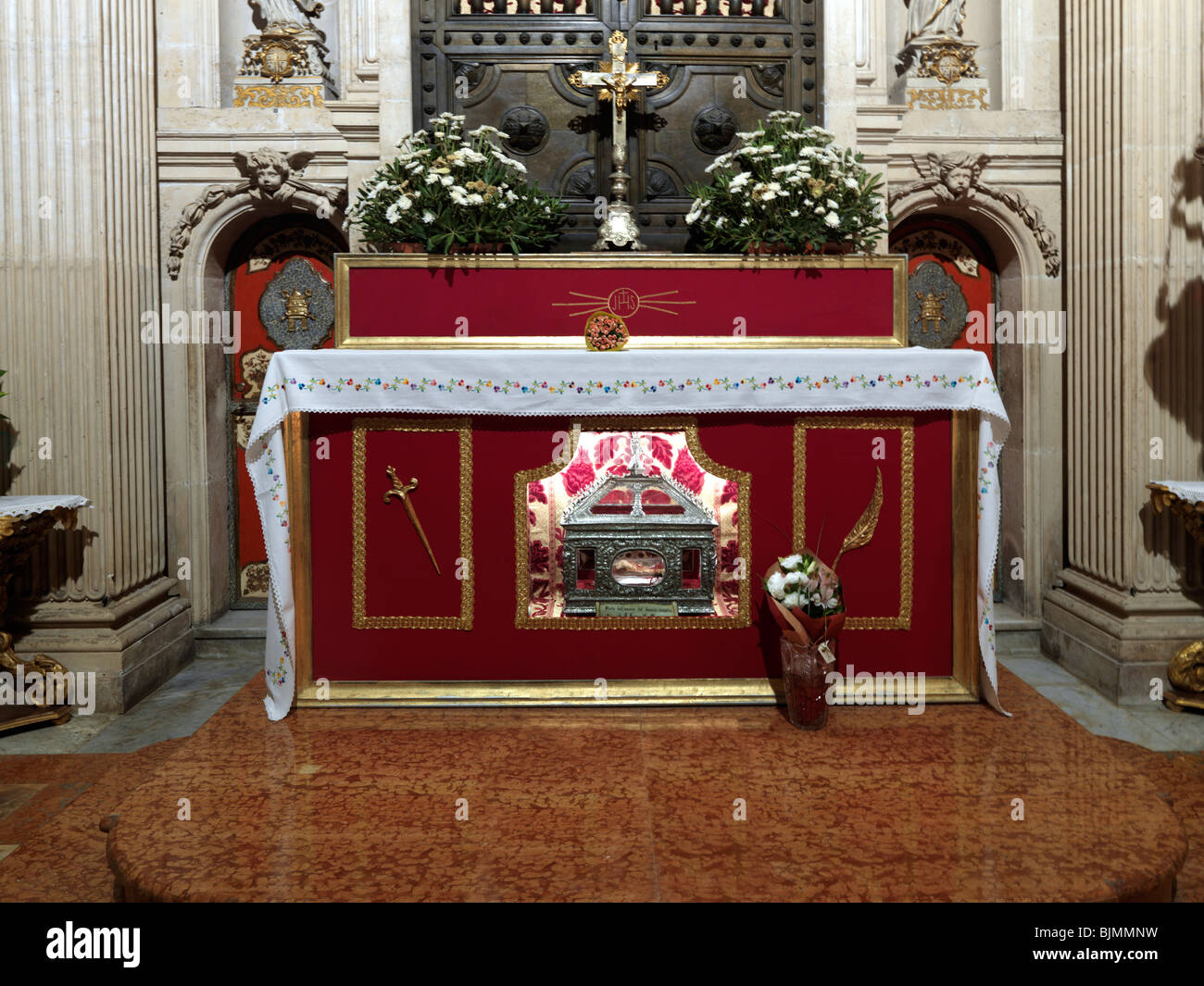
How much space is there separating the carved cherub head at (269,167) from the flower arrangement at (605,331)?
2.83 metres

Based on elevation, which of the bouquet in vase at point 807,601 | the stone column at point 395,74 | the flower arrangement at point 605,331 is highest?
the stone column at point 395,74

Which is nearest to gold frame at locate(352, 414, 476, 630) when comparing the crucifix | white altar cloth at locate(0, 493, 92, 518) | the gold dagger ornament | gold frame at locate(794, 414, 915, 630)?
the gold dagger ornament

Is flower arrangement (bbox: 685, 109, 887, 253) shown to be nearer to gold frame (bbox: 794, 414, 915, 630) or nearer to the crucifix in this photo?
the crucifix

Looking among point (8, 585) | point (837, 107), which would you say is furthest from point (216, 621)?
point (837, 107)

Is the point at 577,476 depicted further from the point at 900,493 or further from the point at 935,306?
the point at 935,306

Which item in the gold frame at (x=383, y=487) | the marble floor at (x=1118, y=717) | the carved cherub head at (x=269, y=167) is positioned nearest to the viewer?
the gold frame at (x=383, y=487)

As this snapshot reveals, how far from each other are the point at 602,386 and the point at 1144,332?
3.22 meters

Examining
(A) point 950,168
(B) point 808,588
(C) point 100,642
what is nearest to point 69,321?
(C) point 100,642

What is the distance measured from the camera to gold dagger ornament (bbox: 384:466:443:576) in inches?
173

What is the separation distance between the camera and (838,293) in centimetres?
450

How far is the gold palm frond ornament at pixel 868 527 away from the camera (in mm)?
4414

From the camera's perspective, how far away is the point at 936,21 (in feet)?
21.3

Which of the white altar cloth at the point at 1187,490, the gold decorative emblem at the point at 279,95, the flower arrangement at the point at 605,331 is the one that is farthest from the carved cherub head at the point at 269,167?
the white altar cloth at the point at 1187,490

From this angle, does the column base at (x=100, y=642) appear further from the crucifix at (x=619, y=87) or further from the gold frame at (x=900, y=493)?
the gold frame at (x=900, y=493)
